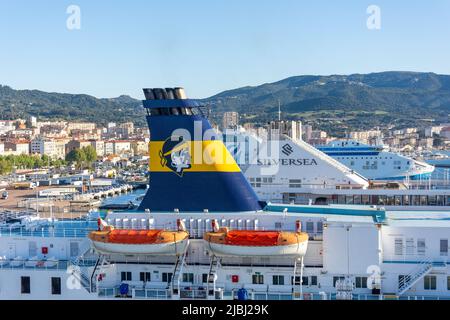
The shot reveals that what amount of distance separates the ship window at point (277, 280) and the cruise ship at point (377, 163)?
3244 centimetres

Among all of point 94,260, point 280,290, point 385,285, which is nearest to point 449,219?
point 385,285

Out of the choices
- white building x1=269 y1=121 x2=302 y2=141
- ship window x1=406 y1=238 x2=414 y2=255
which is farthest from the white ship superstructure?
white building x1=269 y1=121 x2=302 y2=141

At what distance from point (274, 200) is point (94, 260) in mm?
9029

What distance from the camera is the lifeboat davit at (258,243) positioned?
13.1 metres

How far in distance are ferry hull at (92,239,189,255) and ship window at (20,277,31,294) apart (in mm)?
2480

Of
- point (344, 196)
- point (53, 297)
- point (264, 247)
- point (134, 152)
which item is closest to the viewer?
point (264, 247)

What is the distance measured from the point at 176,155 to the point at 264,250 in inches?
143

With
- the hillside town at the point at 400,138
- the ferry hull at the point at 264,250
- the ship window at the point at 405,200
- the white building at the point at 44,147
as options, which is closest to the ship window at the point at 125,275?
→ the ferry hull at the point at 264,250

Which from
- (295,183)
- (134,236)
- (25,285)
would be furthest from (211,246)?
(295,183)

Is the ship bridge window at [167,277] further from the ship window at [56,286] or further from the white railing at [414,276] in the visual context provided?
the white railing at [414,276]

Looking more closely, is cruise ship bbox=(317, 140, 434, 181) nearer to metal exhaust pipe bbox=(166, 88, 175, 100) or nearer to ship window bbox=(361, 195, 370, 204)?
ship window bbox=(361, 195, 370, 204)
